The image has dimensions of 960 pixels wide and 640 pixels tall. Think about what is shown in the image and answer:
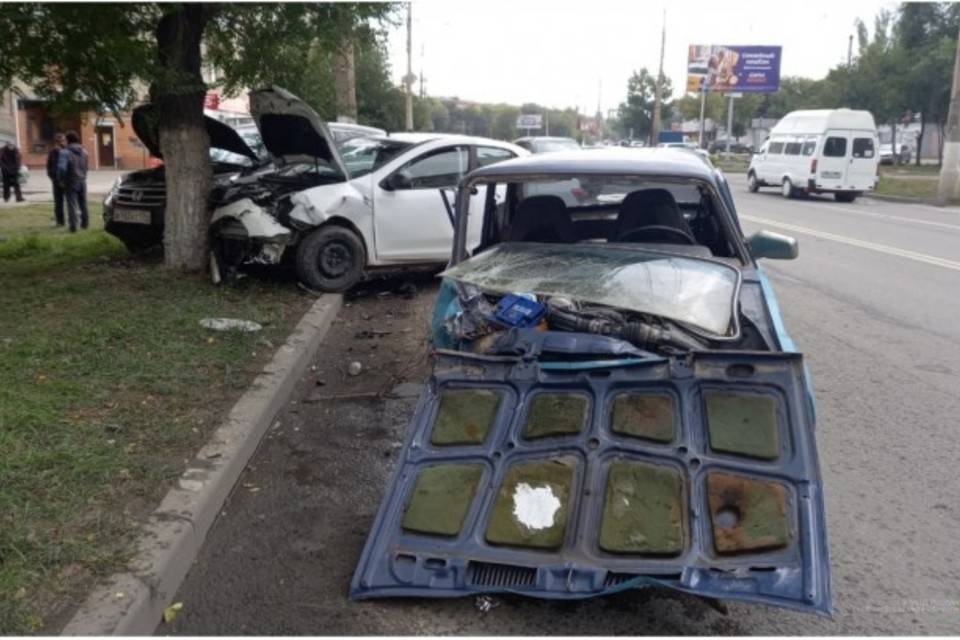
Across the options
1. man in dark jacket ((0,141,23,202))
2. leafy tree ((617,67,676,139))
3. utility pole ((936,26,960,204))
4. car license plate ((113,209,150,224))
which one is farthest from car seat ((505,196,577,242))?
leafy tree ((617,67,676,139))

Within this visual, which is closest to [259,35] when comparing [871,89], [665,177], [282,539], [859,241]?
[665,177]

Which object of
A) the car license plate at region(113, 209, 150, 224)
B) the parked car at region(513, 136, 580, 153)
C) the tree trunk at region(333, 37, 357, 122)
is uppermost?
the tree trunk at region(333, 37, 357, 122)

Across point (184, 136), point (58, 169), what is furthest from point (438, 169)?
point (58, 169)

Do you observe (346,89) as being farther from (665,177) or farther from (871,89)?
(871,89)

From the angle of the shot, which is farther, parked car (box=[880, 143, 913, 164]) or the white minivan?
parked car (box=[880, 143, 913, 164])

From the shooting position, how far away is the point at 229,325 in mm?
6902

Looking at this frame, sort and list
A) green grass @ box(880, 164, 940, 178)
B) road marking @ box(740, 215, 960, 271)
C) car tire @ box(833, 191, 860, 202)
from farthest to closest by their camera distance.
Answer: green grass @ box(880, 164, 940, 178) < car tire @ box(833, 191, 860, 202) < road marking @ box(740, 215, 960, 271)

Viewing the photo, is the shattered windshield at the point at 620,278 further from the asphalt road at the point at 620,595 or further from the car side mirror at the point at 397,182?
the car side mirror at the point at 397,182

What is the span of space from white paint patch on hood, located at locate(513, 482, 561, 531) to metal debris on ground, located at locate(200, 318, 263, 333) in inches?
160

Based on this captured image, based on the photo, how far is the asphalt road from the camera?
3.18 m

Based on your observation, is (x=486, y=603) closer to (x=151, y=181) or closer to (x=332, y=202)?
(x=332, y=202)

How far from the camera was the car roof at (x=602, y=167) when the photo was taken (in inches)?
175

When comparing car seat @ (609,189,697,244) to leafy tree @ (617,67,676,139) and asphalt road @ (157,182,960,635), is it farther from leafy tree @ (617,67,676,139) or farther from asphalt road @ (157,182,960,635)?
leafy tree @ (617,67,676,139)

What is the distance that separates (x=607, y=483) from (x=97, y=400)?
3134mm
